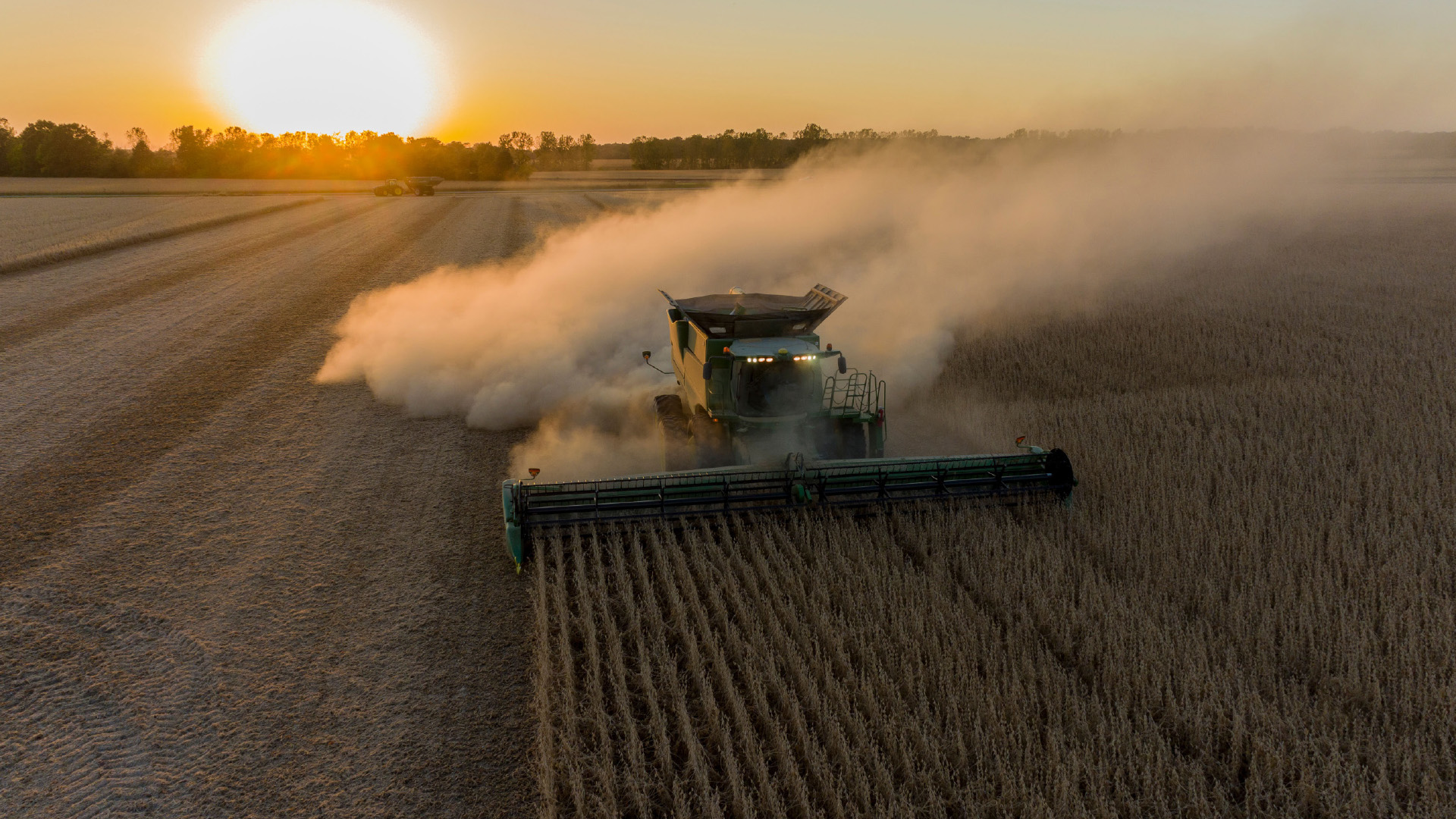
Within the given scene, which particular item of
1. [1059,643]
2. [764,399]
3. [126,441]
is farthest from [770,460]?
[126,441]

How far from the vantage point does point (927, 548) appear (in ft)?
26.6

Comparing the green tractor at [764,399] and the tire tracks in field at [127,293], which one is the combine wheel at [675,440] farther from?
the tire tracks in field at [127,293]

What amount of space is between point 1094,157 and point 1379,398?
774 inches

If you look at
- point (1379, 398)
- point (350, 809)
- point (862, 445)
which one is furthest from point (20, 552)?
point (1379, 398)

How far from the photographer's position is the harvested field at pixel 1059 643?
500 centimetres

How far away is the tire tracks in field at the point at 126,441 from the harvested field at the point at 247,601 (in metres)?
0.05

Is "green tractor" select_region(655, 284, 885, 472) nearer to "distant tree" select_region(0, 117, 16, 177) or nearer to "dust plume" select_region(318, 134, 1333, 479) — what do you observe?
"dust plume" select_region(318, 134, 1333, 479)

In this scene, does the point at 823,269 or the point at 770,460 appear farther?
the point at 823,269

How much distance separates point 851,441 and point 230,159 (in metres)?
108

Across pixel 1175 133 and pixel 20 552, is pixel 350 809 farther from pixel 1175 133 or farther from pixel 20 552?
pixel 1175 133

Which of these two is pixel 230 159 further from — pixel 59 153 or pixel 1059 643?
pixel 1059 643

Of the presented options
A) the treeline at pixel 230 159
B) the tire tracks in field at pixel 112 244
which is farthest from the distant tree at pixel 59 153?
the tire tracks in field at pixel 112 244

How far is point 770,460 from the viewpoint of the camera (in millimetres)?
9125

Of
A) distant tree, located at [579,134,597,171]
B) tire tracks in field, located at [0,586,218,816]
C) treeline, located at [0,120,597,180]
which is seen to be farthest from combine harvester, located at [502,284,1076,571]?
distant tree, located at [579,134,597,171]
